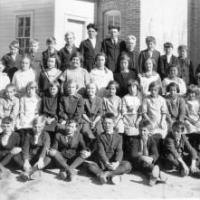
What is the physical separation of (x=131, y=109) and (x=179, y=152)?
47.3 inches

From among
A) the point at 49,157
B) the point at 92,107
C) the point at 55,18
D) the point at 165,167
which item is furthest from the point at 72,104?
the point at 55,18

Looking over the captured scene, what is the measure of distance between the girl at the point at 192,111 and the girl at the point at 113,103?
1362mm

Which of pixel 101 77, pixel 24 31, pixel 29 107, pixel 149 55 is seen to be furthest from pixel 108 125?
pixel 24 31

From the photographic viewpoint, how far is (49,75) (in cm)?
824

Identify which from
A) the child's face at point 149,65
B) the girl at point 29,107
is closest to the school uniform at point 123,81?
the child's face at point 149,65

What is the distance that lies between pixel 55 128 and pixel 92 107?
0.82m

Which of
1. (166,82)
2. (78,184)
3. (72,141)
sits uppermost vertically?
(166,82)

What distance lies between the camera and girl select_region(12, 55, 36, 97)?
8062 mm

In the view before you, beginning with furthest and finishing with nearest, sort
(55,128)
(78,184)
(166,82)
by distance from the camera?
(166,82), (55,128), (78,184)

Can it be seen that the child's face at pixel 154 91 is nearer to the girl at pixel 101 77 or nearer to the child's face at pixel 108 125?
the girl at pixel 101 77

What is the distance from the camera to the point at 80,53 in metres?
8.85

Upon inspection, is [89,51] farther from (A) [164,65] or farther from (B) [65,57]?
(A) [164,65]

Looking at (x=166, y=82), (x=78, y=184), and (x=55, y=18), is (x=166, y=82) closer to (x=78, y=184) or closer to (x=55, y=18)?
(x=78, y=184)

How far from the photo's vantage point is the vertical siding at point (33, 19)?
13523 mm
